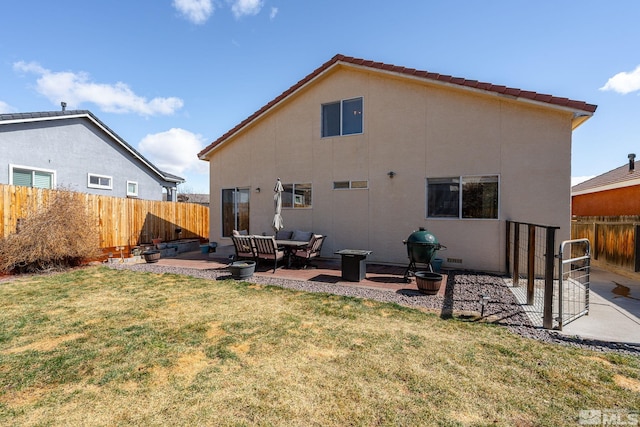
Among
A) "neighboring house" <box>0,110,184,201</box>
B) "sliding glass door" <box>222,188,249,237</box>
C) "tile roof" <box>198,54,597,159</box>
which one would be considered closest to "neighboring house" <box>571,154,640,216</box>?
"tile roof" <box>198,54,597,159</box>

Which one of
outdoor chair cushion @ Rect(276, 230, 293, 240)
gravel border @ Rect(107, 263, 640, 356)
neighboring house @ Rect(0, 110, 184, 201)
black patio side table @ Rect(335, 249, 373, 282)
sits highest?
neighboring house @ Rect(0, 110, 184, 201)

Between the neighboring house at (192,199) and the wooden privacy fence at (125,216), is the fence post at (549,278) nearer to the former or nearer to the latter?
the wooden privacy fence at (125,216)

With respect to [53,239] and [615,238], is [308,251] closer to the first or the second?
[53,239]

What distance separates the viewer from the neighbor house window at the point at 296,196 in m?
11.0

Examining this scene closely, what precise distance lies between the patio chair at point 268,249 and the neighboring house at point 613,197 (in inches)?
497

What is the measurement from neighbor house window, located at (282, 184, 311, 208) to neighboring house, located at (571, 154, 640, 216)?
38.3 ft

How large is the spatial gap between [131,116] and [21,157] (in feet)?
24.9

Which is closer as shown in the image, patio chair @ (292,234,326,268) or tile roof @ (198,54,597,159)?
tile roof @ (198,54,597,159)

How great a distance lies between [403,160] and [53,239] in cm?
1177

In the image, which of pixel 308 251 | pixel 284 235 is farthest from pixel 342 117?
pixel 308 251

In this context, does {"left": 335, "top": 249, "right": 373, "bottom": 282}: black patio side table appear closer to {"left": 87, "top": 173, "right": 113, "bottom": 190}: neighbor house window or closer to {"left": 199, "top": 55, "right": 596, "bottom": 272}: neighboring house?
{"left": 199, "top": 55, "right": 596, "bottom": 272}: neighboring house

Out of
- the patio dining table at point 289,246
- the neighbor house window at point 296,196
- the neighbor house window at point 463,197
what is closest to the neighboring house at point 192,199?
the neighbor house window at point 296,196

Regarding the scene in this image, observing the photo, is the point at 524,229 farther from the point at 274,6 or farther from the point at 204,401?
the point at 274,6

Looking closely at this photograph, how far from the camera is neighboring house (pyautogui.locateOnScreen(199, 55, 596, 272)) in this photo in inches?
316
